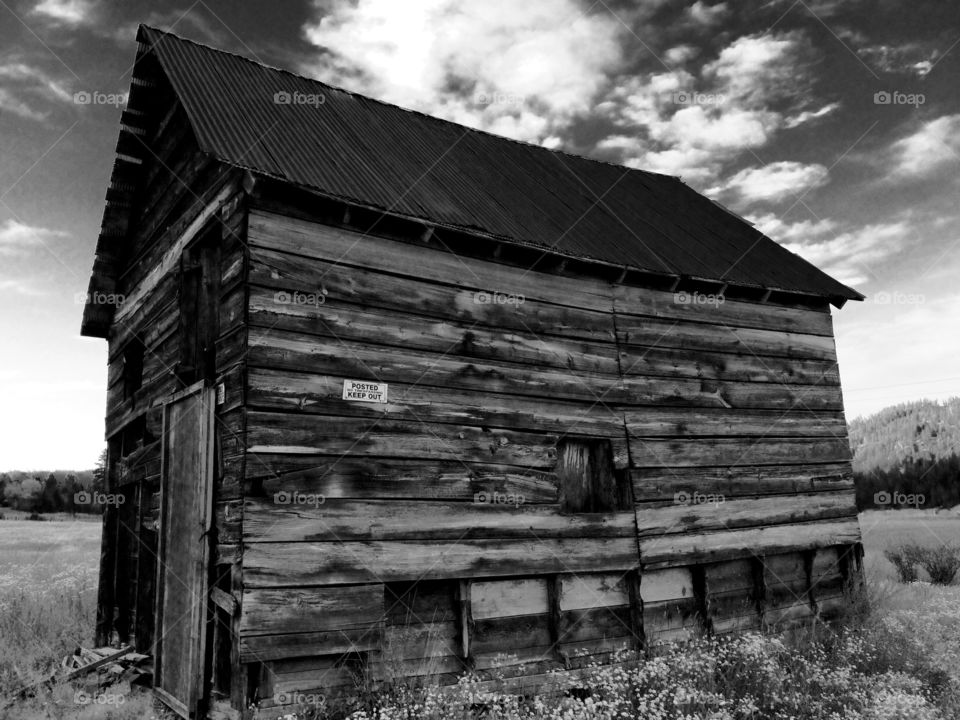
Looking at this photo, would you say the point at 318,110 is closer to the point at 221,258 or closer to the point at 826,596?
the point at 221,258

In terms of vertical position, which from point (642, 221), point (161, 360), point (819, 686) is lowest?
point (819, 686)

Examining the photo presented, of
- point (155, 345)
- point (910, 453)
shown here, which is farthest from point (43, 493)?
point (910, 453)

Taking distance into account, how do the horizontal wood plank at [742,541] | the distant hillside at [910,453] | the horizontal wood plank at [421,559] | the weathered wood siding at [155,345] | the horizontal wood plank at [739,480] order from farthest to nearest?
the distant hillside at [910,453], the horizontal wood plank at [739,480], the horizontal wood plank at [742,541], the weathered wood siding at [155,345], the horizontal wood plank at [421,559]

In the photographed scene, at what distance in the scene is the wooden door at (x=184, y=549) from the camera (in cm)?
680

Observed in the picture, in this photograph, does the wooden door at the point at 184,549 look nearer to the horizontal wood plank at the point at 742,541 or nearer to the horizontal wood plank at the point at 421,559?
the horizontal wood plank at the point at 421,559

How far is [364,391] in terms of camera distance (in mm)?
7227

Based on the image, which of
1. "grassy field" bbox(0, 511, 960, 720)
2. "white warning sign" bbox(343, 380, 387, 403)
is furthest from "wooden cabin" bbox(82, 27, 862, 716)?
"grassy field" bbox(0, 511, 960, 720)

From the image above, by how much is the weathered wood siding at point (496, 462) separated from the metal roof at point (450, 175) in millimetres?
507

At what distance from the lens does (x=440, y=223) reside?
303 inches

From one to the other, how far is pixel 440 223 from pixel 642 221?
17.4 ft

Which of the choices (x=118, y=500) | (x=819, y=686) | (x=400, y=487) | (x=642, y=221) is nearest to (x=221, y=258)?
(x=400, y=487)

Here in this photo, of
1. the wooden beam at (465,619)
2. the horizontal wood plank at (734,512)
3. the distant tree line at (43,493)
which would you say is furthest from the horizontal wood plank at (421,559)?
the distant tree line at (43,493)

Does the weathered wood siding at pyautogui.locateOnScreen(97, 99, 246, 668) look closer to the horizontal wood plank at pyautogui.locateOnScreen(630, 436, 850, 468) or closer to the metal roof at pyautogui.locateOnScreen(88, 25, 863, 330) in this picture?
the metal roof at pyautogui.locateOnScreen(88, 25, 863, 330)

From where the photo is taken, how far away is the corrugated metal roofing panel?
25.7 feet
